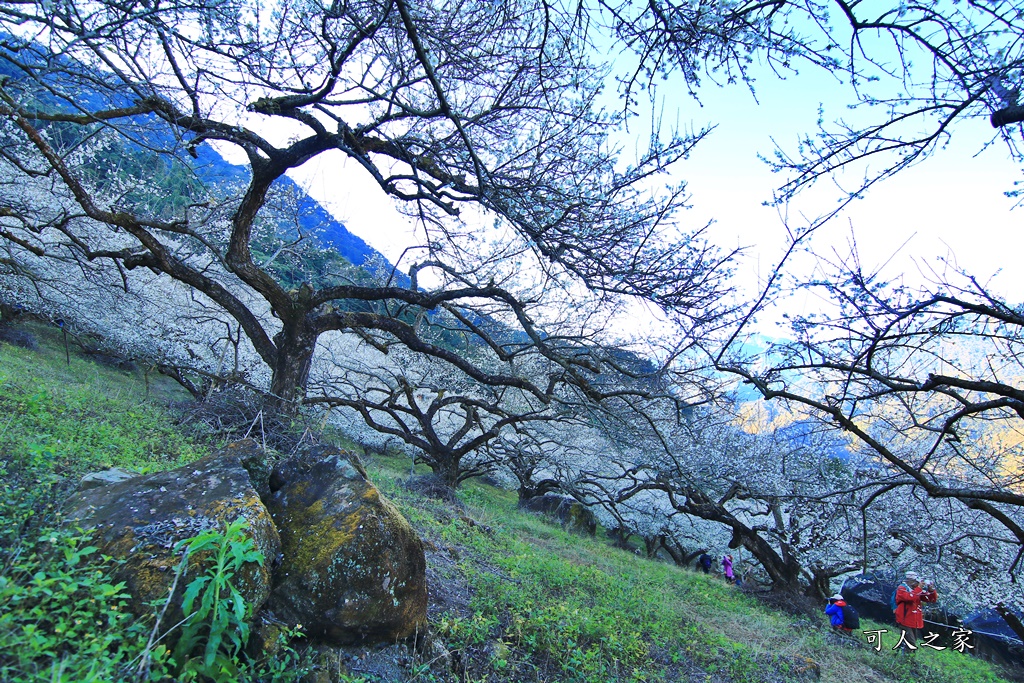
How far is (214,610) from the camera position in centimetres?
254

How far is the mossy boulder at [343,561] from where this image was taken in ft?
10.9

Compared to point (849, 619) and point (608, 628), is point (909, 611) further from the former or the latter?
point (608, 628)

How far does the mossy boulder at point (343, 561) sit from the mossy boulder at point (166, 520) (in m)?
0.24

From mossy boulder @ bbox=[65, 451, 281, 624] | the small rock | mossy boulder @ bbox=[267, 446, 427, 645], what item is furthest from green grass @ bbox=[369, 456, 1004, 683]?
the small rock

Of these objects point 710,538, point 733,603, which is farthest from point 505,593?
point 710,538

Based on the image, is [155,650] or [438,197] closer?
[155,650]

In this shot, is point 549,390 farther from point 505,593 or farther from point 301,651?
point 301,651

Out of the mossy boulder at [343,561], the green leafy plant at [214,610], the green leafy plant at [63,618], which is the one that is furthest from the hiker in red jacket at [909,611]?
the green leafy plant at [63,618]

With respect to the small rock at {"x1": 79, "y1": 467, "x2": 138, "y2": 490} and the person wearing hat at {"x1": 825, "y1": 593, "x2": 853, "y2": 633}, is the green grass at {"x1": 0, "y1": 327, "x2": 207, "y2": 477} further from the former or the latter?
the person wearing hat at {"x1": 825, "y1": 593, "x2": 853, "y2": 633}

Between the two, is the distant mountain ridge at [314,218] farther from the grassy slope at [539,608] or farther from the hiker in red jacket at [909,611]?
the hiker in red jacket at [909,611]

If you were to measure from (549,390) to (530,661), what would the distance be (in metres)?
3.70

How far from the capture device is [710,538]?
19.9 meters

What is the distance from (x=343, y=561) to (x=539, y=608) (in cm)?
278

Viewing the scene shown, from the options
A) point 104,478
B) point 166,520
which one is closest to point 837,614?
point 166,520
